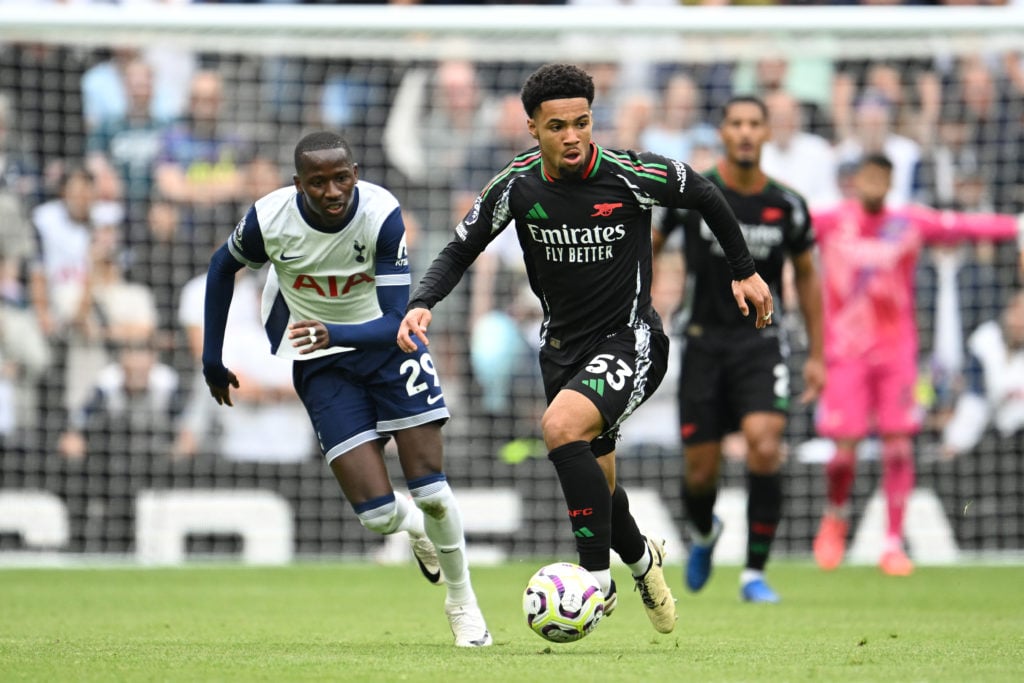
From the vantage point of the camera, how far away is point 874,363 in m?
11.8

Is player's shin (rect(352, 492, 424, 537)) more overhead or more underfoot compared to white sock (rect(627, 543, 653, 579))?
more overhead

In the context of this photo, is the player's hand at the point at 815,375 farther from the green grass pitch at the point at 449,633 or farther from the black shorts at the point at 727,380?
the green grass pitch at the point at 449,633

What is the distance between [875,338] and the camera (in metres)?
11.7

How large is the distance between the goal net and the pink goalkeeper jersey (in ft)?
2.17

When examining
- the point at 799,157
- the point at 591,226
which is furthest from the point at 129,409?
the point at 591,226

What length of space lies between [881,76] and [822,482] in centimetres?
393

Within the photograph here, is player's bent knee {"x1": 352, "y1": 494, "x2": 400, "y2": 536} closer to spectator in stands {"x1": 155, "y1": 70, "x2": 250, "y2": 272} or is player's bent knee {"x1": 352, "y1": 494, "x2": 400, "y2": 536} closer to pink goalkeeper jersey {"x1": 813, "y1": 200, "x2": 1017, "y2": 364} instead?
pink goalkeeper jersey {"x1": 813, "y1": 200, "x2": 1017, "y2": 364}

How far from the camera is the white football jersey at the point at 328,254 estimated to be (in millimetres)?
7270

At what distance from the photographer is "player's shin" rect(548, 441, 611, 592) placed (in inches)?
253

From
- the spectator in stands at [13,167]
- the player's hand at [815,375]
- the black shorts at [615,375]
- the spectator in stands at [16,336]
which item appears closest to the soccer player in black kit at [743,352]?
the player's hand at [815,375]

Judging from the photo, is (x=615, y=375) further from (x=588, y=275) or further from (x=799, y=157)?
(x=799, y=157)

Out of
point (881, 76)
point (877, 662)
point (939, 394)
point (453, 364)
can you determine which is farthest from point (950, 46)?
point (877, 662)

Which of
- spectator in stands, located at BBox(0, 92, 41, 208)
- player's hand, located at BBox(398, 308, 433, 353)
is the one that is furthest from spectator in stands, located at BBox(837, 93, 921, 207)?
player's hand, located at BBox(398, 308, 433, 353)

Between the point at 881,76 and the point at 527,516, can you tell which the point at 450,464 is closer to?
the point at 527,516
